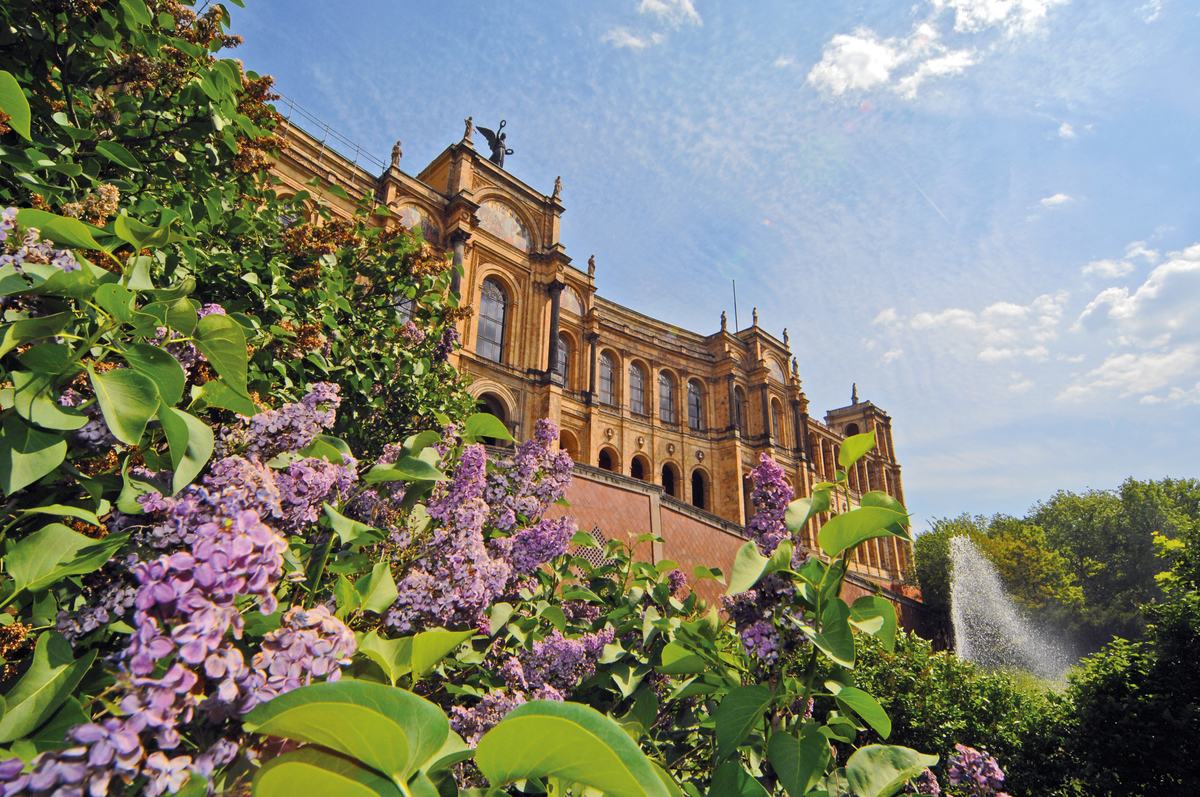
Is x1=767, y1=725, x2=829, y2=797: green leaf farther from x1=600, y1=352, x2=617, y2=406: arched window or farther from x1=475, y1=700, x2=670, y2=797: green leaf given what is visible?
x1=600, y1=352, x2=617, y2=406: arched window

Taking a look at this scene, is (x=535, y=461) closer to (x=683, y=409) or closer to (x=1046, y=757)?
(x=1046, y=757)

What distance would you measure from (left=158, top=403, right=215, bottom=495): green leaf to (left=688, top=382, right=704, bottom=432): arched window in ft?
97.3

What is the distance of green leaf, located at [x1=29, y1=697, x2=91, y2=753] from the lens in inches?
33.4

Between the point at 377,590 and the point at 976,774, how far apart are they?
3.48 m

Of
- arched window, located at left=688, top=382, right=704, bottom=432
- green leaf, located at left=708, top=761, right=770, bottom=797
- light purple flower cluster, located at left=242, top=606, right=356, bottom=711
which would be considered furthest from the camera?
arched window, located at left=688, top=382, right=704, bottom=432

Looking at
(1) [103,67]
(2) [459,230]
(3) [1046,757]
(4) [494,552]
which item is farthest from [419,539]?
(2) [459,230]

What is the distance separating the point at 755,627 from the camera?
1772 millimetres

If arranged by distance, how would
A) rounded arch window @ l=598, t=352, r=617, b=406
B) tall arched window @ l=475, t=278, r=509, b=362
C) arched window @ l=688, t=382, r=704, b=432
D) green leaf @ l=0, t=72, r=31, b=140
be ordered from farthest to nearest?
arched window @ l=688, t=382, r=704, b=432
rounded arch window @ l=598, t=352, r=617, b=406
tall arched window @ l=475, t=278, r=509, b=362
green leaf @ l=0, t=72, r=31, b=140

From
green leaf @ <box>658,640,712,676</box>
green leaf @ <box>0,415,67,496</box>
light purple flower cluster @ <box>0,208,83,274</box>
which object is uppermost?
light purple flower cluster @ <box>0,208,83,274</box>

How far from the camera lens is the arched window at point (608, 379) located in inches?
1065

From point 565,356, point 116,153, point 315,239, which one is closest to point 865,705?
point 116,153

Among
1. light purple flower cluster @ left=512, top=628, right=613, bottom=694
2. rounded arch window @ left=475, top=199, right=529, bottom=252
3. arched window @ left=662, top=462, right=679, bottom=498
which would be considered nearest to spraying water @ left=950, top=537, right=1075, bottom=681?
arched window @ left=662, top=462, right=679, bottom=498

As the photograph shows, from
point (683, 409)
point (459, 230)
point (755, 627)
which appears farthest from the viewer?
point (683, 409)

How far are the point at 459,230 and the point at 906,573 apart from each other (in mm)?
38755
